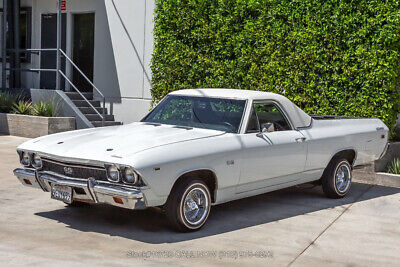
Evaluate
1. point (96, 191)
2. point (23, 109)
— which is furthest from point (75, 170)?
point (23, 109)

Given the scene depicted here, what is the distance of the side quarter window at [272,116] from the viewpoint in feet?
25.8

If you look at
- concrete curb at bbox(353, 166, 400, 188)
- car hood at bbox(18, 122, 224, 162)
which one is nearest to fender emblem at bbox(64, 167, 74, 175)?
car hood at bbox(18, 122, 224, 162)

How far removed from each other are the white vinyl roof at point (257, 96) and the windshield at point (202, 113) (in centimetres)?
9

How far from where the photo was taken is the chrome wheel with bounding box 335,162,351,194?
8.99m

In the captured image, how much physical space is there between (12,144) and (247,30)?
19.3ft

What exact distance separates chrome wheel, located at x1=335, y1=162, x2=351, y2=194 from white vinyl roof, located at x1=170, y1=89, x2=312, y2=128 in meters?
0.99

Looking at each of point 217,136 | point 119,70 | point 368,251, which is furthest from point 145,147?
point 119,70

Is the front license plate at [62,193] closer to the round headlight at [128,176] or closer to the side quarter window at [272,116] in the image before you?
the round headlight at [128,176]

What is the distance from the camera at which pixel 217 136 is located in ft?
23.4

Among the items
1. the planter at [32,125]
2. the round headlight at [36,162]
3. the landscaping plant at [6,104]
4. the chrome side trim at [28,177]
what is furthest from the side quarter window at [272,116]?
the landscaping plant at [6,104]

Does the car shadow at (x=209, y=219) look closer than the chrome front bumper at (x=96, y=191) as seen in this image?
No

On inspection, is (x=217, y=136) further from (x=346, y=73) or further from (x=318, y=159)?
(x=346, y=73)

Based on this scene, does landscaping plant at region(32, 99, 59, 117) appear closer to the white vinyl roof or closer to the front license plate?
the white vinyl roof

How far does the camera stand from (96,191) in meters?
6.29
